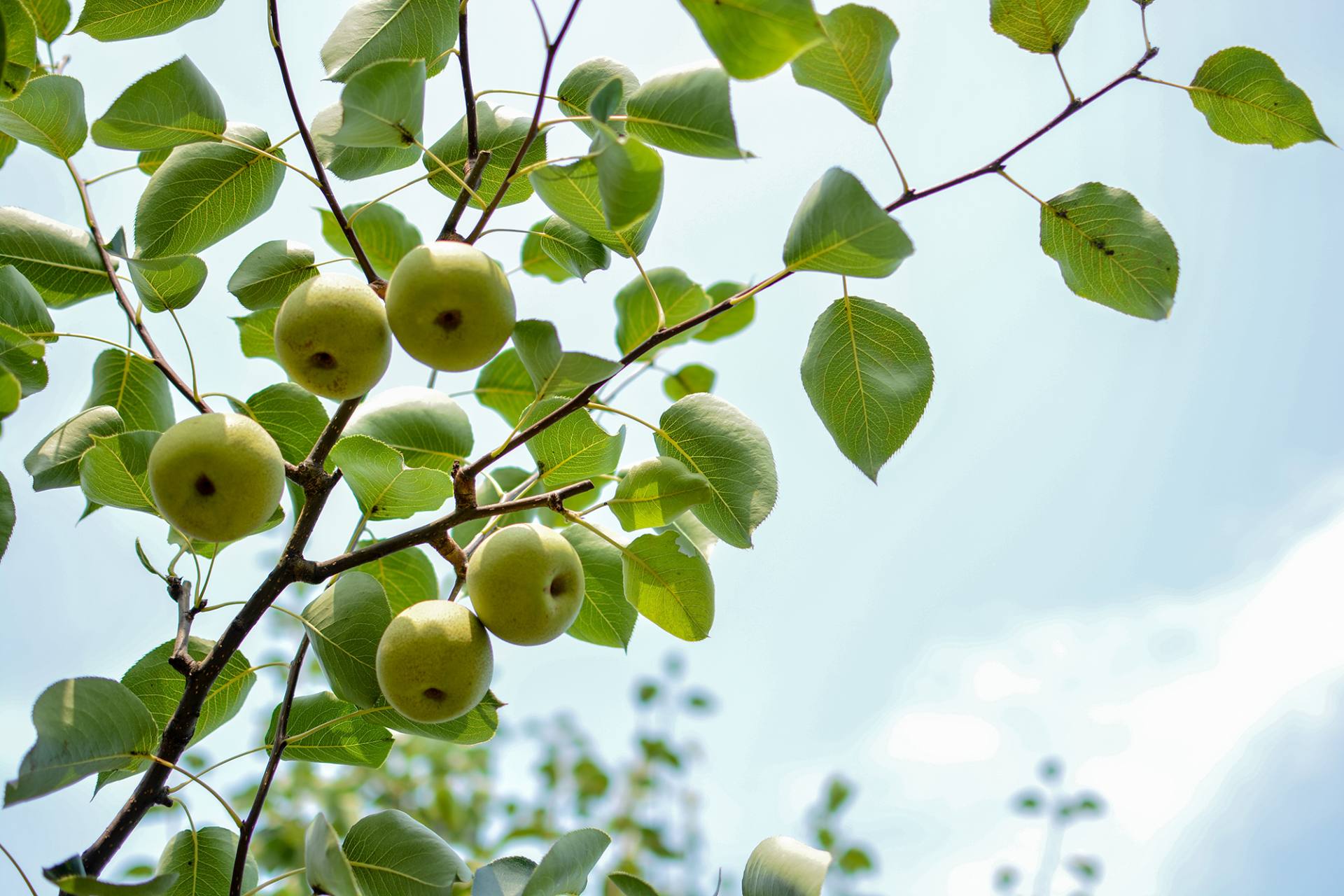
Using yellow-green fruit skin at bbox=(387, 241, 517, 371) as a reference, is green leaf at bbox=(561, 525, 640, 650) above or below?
below

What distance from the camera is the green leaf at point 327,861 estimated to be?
1.19 meters

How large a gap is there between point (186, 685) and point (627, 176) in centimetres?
123

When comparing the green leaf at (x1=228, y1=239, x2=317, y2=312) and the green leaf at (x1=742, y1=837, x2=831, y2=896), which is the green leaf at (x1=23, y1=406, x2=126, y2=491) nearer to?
the green leaf at (x1=228, y1=239, x2=317, y2=312)

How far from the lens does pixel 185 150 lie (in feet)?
5.12

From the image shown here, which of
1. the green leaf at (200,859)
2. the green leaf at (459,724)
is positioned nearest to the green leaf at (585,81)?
the green leaf at (459,724)

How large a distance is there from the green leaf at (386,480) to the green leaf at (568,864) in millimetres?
590

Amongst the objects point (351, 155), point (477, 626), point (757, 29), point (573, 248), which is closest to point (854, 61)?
point (757, 29)

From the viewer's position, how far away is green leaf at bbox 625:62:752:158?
1213mm

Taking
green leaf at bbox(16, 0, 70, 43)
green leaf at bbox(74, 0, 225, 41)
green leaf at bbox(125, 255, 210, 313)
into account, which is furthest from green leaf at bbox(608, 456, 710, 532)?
green leaf at bbox(16, 0, 70, 43)

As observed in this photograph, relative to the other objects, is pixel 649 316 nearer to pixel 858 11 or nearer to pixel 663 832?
pixel 858 11

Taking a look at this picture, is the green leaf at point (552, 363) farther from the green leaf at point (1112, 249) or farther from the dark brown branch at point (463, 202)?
the green leaf at point (1112, 249)

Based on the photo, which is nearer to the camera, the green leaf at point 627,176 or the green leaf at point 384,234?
the green leaf at point 627,176

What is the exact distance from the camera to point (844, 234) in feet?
4.08

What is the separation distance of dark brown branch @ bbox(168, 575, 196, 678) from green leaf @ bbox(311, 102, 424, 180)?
2.66ft
